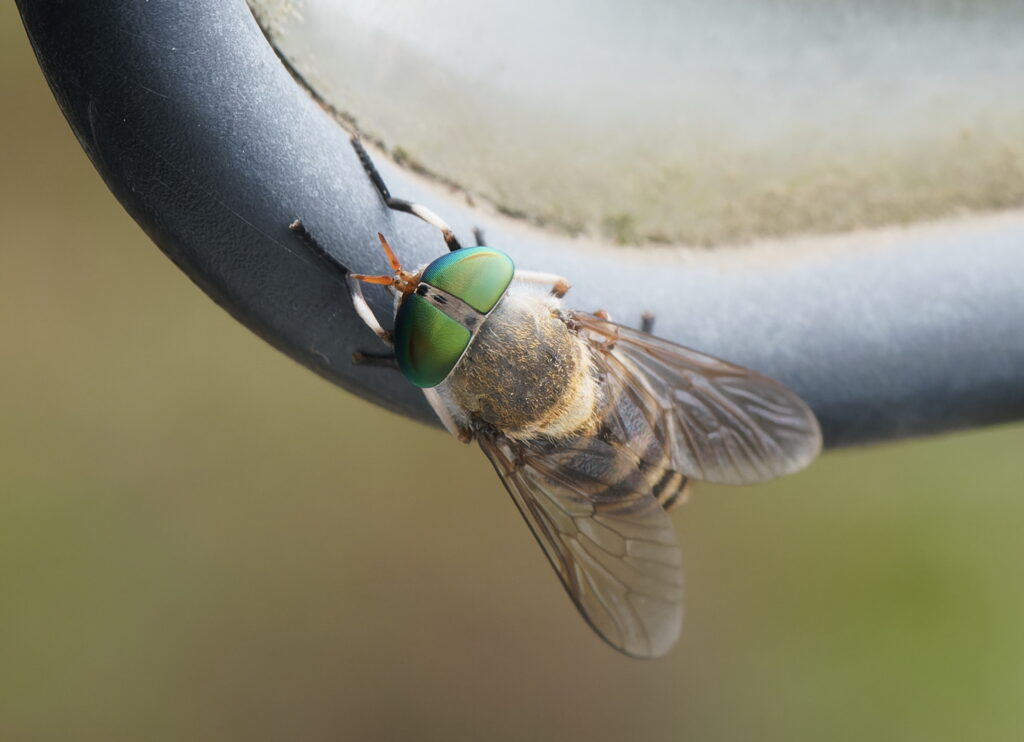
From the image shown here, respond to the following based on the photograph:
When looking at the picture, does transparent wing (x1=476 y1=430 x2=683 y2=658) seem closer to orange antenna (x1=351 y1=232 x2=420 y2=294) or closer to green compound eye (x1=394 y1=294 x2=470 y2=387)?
green compound eye (x1=394 y1=294 x2=470 y2=387)

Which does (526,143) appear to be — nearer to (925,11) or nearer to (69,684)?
(925,11)

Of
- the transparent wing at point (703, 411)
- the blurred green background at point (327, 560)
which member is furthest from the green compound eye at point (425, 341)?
the blurred green background at point (327, 560)

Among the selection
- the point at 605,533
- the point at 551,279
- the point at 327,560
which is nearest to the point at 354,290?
the point at 551,279

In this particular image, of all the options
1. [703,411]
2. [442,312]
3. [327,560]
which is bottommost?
[327,560]

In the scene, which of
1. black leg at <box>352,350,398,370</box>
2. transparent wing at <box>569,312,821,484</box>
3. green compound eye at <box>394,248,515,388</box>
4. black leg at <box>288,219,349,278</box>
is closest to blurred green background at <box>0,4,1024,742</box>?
transparent wing at <box>569,312,821,484</box>

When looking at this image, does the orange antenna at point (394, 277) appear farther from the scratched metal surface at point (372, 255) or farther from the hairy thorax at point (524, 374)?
the hairy thorax at point (524, 374)

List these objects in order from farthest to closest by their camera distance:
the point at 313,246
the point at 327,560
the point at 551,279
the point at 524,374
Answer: the point at 327,560 → the point at 524,374 → the point at 551,279 → the point at 313,246

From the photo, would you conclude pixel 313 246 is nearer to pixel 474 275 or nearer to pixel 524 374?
pixel 474 275
